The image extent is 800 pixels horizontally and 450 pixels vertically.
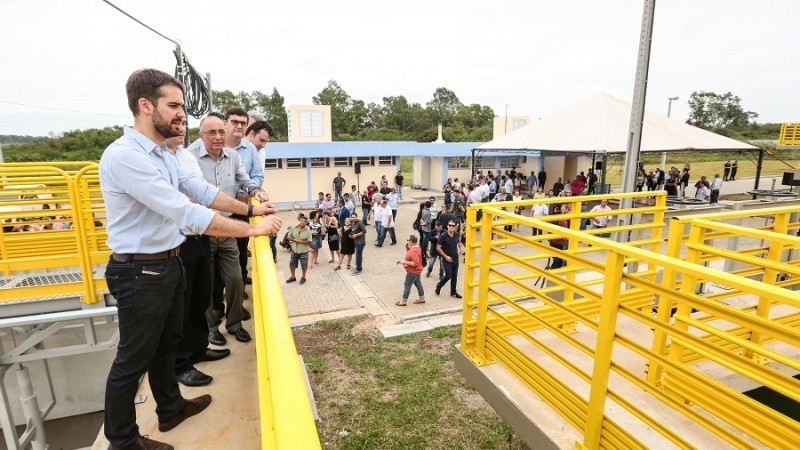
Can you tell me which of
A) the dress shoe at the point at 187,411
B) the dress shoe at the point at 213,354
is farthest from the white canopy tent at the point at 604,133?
the dress shoe at the point at 187,411

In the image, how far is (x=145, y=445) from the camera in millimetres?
2203

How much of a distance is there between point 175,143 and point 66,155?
51511 mm

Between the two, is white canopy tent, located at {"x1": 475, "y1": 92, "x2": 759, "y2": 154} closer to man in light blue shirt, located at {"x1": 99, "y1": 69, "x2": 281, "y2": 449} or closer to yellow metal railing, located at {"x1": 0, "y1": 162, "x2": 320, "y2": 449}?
yellow metal railing, located at {"x1": 0, "y1": 162, "x2": 320, "y2": 449}

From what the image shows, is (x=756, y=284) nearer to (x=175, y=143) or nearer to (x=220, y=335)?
(x=175, y=143)

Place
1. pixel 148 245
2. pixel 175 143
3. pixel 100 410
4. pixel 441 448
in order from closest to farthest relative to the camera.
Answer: pixel 148 245, pixel 175 143, pixel 441 448, pixel 100 410

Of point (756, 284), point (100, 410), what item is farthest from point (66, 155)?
point (756, 284)

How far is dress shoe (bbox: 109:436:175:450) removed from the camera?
2148 mm

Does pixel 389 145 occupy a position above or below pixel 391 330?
above

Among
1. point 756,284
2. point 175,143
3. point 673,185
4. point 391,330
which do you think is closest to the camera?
point 756,284

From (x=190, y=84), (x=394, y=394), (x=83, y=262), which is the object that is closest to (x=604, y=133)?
(x=394, y=394)

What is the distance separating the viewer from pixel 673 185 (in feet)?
74.3

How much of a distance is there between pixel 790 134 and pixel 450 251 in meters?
23.5

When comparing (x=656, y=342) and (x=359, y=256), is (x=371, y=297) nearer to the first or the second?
(x=359, y=256)

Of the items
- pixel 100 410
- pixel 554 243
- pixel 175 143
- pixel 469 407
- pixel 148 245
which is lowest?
pixel 100 410
